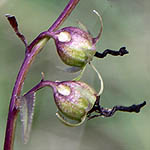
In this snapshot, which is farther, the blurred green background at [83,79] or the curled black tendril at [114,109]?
the blurred green background at [83,79]

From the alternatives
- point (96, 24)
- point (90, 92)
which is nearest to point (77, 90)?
point (90, 92)

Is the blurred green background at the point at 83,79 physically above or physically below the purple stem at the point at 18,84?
below

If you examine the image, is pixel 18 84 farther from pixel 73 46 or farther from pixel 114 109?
pixel 114 109

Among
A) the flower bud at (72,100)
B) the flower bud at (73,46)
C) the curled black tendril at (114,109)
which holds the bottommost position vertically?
the curled black tendril at (114,109)

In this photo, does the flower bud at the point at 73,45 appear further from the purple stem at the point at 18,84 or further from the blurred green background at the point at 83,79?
the blurred green background at the point at 83,79

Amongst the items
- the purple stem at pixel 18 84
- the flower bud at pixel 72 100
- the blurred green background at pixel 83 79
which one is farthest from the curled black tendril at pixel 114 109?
the blurred green background at pixel 83 79

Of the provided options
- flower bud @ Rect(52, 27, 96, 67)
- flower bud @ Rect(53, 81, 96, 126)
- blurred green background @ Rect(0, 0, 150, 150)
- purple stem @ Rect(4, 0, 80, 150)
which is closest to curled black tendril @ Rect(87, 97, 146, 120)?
A: flower bud @ Rect(53, 81, 96, 126)
